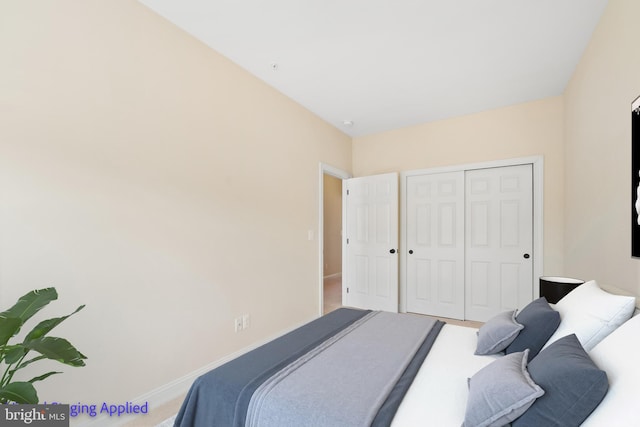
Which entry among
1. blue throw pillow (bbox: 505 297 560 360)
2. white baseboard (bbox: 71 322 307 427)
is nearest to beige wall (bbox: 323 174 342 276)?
white baseboard (bbox: 71 322 307 427)

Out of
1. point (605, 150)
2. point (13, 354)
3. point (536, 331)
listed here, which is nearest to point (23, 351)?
point (13, 354)

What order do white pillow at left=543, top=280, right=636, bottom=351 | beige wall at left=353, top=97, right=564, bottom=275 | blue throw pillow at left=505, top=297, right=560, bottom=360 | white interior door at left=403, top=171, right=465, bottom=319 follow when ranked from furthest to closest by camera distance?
white interior door at left=403, top=171, right=465, bottom=319 → beige wall at left=353, top=97, right=564, bottom=275 → blue throw pillow at left=505, top=297, right=560, bottom=360 → white pillow at left=543, top=280, right=636, bottom=351

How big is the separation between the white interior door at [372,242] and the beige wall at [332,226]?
249cm

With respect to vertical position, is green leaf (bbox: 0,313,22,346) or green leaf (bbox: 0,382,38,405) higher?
green leaf (bbox: 0,313,22,346)

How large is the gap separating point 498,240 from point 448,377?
2.85 meters

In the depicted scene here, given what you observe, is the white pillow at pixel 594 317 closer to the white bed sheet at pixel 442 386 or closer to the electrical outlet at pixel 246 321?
the white bed sheet at pixel 442 386

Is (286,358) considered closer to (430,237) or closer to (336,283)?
(430,237)

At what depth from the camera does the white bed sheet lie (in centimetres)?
107

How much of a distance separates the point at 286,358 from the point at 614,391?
4.00 feet

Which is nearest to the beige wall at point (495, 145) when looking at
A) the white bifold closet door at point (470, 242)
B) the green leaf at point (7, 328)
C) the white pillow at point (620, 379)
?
the white bifold closet door at point (470, 242)

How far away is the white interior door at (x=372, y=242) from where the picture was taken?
4.14 meters

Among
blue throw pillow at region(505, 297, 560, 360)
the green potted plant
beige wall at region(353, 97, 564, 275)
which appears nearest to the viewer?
the green potted plant

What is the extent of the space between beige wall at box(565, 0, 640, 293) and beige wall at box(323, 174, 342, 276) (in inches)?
187

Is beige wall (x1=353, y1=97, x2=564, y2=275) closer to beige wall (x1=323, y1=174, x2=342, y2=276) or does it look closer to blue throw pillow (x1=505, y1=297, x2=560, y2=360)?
blue throw pillow (x1=505, y1=297, x2=560, y2=360)
